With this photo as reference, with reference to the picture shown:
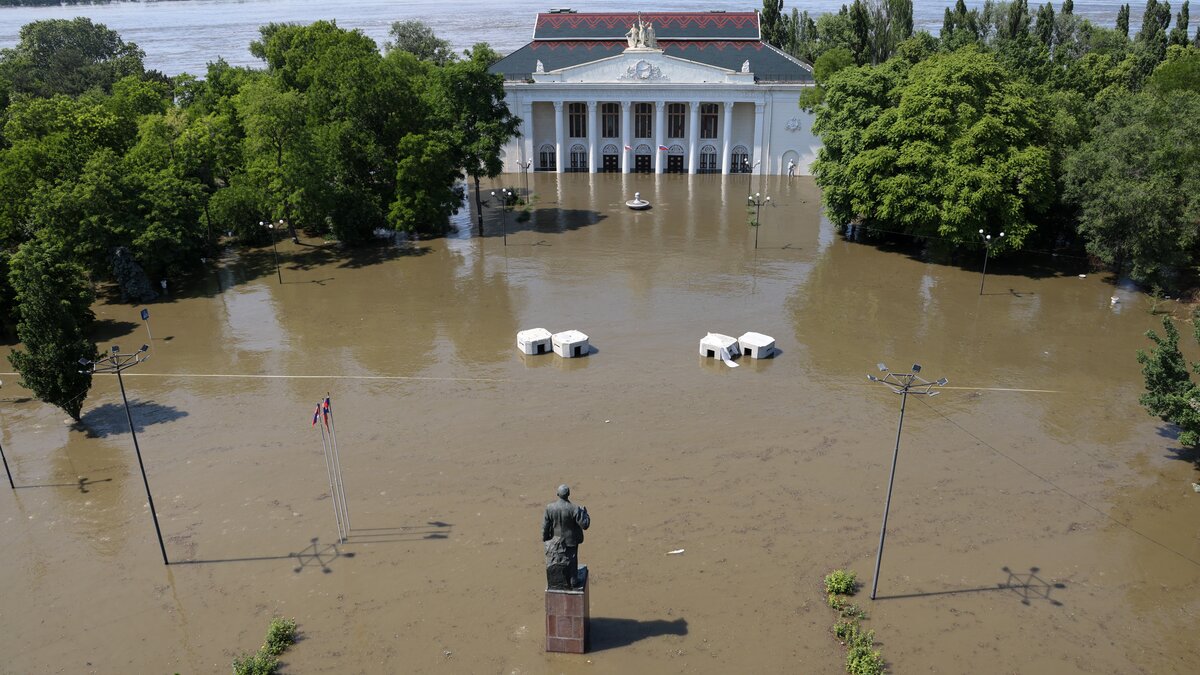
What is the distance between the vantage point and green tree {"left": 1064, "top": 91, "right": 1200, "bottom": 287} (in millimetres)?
35312

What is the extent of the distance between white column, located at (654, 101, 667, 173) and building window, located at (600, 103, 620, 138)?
11.6 ft

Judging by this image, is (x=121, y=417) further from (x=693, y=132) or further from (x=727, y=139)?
(x=727, y=139)

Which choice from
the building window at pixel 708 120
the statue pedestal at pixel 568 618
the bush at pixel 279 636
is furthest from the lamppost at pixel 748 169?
the bush at pixel 279 636

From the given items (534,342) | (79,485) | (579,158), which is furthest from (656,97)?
(79,485)

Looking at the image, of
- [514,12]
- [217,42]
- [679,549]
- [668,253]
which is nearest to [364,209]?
[668,253]

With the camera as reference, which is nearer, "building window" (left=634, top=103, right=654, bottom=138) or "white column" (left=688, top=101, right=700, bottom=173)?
"white column" (left=688, top=101, right=700, bottom=173)

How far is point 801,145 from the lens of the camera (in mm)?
68562

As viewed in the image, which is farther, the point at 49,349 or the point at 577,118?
the point at 577,118

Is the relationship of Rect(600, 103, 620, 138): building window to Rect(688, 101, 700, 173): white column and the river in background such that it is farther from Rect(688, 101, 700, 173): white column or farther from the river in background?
the river in background

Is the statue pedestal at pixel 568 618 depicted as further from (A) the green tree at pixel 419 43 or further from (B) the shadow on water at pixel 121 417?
(A) the green tree at pixel 419 43

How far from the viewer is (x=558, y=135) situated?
228ft

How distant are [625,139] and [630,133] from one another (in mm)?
762

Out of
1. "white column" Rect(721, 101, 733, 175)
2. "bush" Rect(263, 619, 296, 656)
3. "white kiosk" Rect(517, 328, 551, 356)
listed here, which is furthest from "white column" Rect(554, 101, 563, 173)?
"bush" Rect(263, 619, 296, 656)

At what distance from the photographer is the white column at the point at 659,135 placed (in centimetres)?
6800
